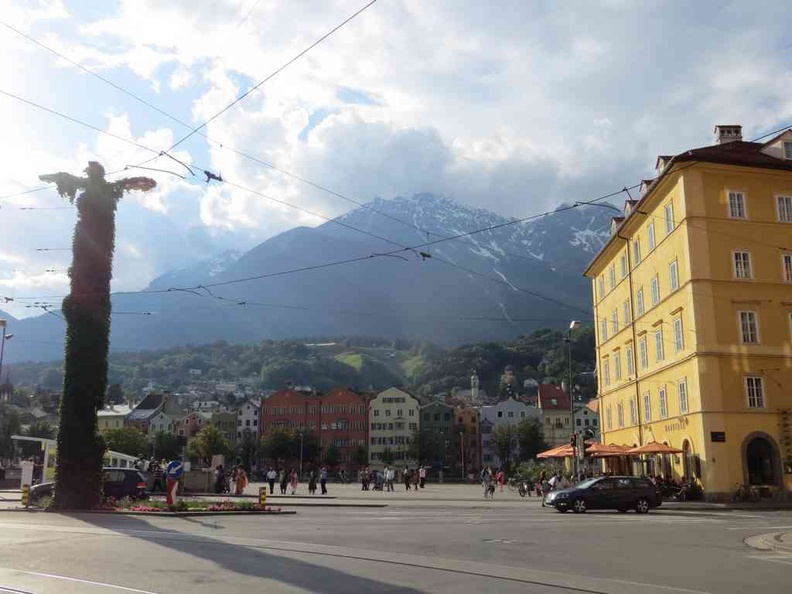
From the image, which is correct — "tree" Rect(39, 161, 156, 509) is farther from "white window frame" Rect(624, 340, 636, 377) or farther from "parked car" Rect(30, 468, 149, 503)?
"white window frame" Rect(624, 340, 636, 377)

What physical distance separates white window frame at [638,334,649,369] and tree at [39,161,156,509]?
32982 mm

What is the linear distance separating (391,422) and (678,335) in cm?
9352

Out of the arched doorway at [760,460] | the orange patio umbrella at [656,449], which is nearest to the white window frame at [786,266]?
the arched doorway at [760,460]

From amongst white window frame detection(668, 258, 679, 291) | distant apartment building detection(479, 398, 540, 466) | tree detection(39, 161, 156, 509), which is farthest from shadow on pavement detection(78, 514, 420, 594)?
distant apartment building detection(479, 398, 540, 466)

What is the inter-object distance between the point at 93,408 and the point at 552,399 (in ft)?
389

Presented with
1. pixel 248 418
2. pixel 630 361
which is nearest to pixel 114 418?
pixel 248 418

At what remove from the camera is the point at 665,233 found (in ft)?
140

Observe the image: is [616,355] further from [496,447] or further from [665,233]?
[496,447]

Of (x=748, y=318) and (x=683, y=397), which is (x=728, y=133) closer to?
(x=748, y=318)

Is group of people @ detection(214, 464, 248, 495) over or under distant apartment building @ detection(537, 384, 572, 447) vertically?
under

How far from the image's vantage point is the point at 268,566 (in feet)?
39.8

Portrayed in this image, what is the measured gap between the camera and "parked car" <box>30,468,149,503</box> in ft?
102

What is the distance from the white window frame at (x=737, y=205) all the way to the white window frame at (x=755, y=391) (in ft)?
29.2

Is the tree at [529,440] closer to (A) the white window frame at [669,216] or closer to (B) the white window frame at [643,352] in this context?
(B) the white window frame at [643,352]
